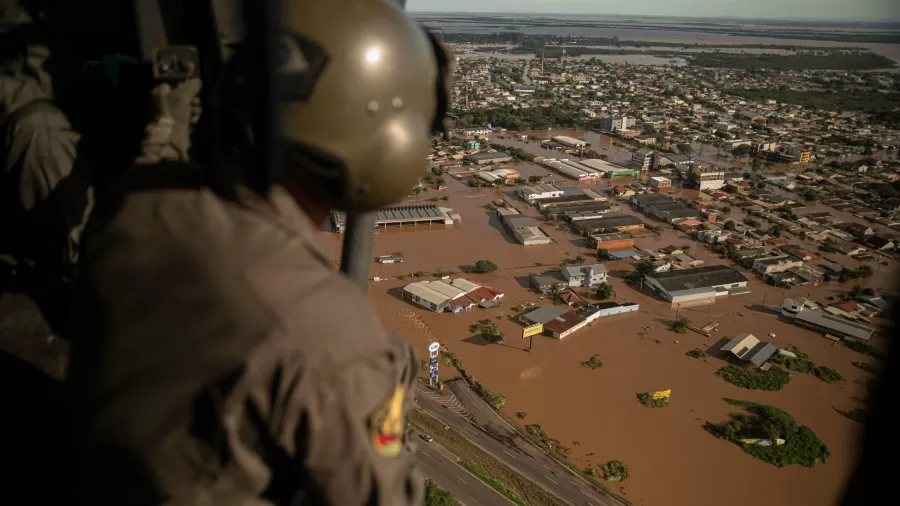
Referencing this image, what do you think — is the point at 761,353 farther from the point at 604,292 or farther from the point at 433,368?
the point at 433,368

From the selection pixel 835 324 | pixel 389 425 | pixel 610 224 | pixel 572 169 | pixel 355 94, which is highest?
pixel 355 94

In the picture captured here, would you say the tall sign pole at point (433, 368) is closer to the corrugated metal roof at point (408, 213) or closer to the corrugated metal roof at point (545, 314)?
the corrugated metal roof at point (545, 314)

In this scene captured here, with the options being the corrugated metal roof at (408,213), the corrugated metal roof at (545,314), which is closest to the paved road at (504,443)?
the corrugated metal roof at (545,314)

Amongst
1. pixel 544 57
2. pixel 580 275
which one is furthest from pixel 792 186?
pixel 544 57

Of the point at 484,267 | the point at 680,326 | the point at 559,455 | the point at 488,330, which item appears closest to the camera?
the point at 559,455

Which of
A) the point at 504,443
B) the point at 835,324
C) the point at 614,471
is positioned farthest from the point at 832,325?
the point at 504,443

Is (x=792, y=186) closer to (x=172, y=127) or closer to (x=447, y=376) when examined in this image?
(x=447, y=376)
